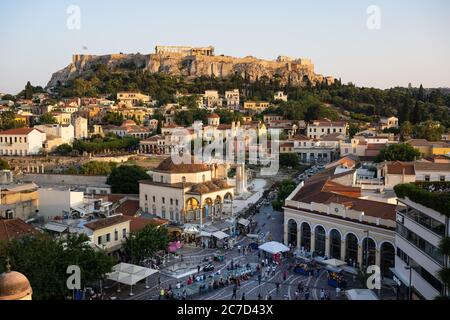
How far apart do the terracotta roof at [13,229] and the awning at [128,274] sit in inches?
172

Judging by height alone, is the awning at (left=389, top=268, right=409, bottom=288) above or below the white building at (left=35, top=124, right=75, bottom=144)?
below

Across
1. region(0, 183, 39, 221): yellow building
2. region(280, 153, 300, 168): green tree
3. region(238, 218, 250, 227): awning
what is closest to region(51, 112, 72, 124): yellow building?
region(280, 153, 300, 168): green tree

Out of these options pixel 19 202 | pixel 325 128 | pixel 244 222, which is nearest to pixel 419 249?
pixel 244 222

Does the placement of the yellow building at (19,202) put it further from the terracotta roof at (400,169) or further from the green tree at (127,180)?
the terracotta roof at (400,169)

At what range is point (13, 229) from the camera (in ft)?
73.2

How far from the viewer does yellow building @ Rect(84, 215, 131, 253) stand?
2245cm

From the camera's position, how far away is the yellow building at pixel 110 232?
73.7 feet

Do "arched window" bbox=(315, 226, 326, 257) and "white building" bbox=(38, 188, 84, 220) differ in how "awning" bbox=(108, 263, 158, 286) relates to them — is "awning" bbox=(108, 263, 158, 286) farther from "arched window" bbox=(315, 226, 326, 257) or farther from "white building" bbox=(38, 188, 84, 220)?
"white building" bbox=(38, 188, 84, 220)

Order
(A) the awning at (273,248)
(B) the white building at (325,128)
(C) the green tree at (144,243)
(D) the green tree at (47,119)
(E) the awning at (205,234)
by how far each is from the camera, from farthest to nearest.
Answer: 1. (D) the green tree at (47,119)
2. (B) the white building at (325,128)
3. (E) the awning at (205,234)
4. (A) the awning at (273,248)
5. (C) the green tree at (144,243)

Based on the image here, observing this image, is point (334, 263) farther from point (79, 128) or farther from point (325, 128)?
point (79, 128)

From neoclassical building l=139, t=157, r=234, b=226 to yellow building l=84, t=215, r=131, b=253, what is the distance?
562cm

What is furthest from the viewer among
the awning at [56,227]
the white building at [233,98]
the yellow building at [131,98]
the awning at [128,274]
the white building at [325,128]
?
the white building at [233,98]

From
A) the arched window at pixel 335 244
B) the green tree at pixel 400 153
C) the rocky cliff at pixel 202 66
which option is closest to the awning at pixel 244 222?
the arched window at pixel 335 244

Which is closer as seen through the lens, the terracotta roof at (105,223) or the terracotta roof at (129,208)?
the terracotta roof at (105,223)
